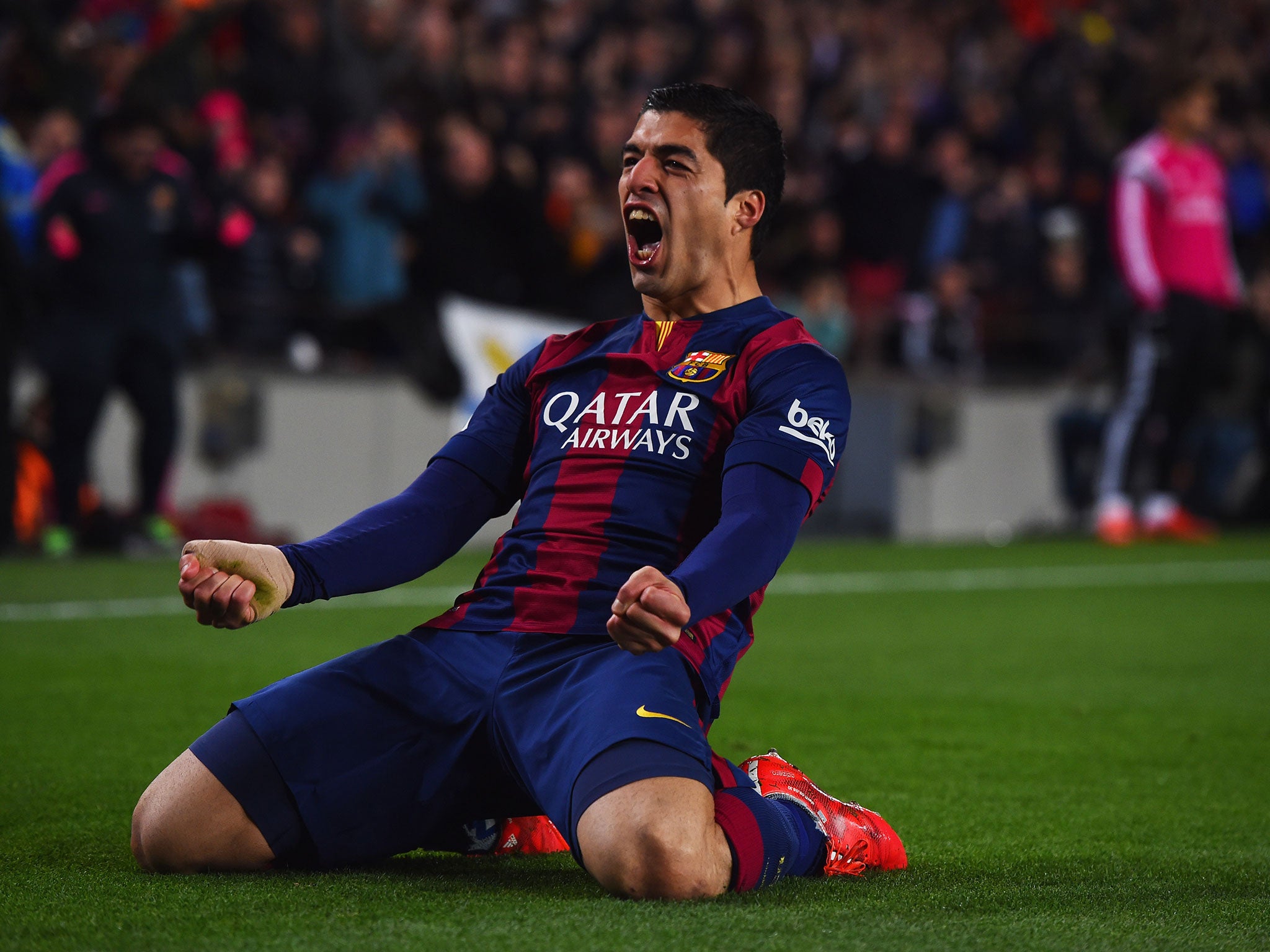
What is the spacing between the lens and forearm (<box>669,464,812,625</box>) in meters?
2.75

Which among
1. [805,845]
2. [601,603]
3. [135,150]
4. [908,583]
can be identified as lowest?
[908,583]

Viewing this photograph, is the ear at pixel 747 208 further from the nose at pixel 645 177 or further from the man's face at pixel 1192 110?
the man's face at pixel 1192 110

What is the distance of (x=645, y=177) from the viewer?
10.7 feet

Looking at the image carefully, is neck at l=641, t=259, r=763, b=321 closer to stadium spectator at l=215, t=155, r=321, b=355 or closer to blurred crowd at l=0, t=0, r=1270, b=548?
blurred crowd at l=0, t=0, r=1270, b=548

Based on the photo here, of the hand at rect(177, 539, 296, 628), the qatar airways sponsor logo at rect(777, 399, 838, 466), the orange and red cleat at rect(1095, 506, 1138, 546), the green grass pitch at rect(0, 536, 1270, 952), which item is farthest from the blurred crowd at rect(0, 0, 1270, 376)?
the qatar airways sponsor logo at rect(777, 399, 838, 466)

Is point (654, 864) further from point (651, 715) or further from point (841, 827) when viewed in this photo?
point (841, 827)

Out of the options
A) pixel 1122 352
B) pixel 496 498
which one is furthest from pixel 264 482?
pixel 496 498

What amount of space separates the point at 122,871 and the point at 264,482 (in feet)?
24.9

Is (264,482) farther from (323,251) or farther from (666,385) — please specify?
(666,385)

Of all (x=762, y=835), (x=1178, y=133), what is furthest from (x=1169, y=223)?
(x=762, y=835)

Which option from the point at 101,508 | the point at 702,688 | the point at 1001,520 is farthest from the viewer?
the point at 1001,520

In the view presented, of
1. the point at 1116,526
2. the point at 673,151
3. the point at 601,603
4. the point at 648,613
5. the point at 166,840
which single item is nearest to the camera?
the point at 648,613

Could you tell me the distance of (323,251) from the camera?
1062 cm

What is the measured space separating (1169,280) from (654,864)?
8.12 metres
